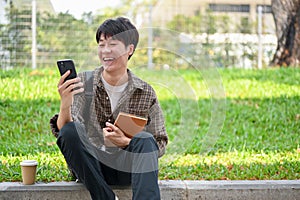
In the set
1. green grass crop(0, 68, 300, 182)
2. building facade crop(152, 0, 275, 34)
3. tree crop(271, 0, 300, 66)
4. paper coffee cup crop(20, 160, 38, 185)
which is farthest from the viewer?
building facade crop(152, 0, 275, 34)

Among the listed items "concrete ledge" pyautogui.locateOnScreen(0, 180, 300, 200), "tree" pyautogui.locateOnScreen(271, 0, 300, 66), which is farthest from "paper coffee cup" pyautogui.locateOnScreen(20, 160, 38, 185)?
"tree" pyautogui.locateOnScreen(271, 0, 300, 66)

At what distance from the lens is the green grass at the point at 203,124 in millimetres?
3680

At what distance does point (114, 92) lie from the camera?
133 inches

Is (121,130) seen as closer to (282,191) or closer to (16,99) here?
(282,191)

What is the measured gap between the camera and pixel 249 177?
3.87 metres

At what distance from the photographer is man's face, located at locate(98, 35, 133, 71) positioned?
10.6ft

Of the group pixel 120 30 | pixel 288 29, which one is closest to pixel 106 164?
pixel 120 30

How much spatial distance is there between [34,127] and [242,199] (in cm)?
251

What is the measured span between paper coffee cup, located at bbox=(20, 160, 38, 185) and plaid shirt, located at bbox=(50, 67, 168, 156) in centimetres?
28

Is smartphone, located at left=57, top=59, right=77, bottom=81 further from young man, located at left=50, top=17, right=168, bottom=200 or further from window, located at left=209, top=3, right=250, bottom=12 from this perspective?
window, located at left=209, top=3, right=250, bottom=12

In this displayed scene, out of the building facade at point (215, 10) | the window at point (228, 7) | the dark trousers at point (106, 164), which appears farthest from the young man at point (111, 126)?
the window at point (228, 7)

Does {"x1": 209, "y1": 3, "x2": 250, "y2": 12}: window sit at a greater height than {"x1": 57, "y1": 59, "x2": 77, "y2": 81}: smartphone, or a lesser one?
greater

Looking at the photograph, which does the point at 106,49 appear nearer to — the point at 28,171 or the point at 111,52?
the point at 111,52

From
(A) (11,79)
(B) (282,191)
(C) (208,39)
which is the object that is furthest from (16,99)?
(C) (208,39)
